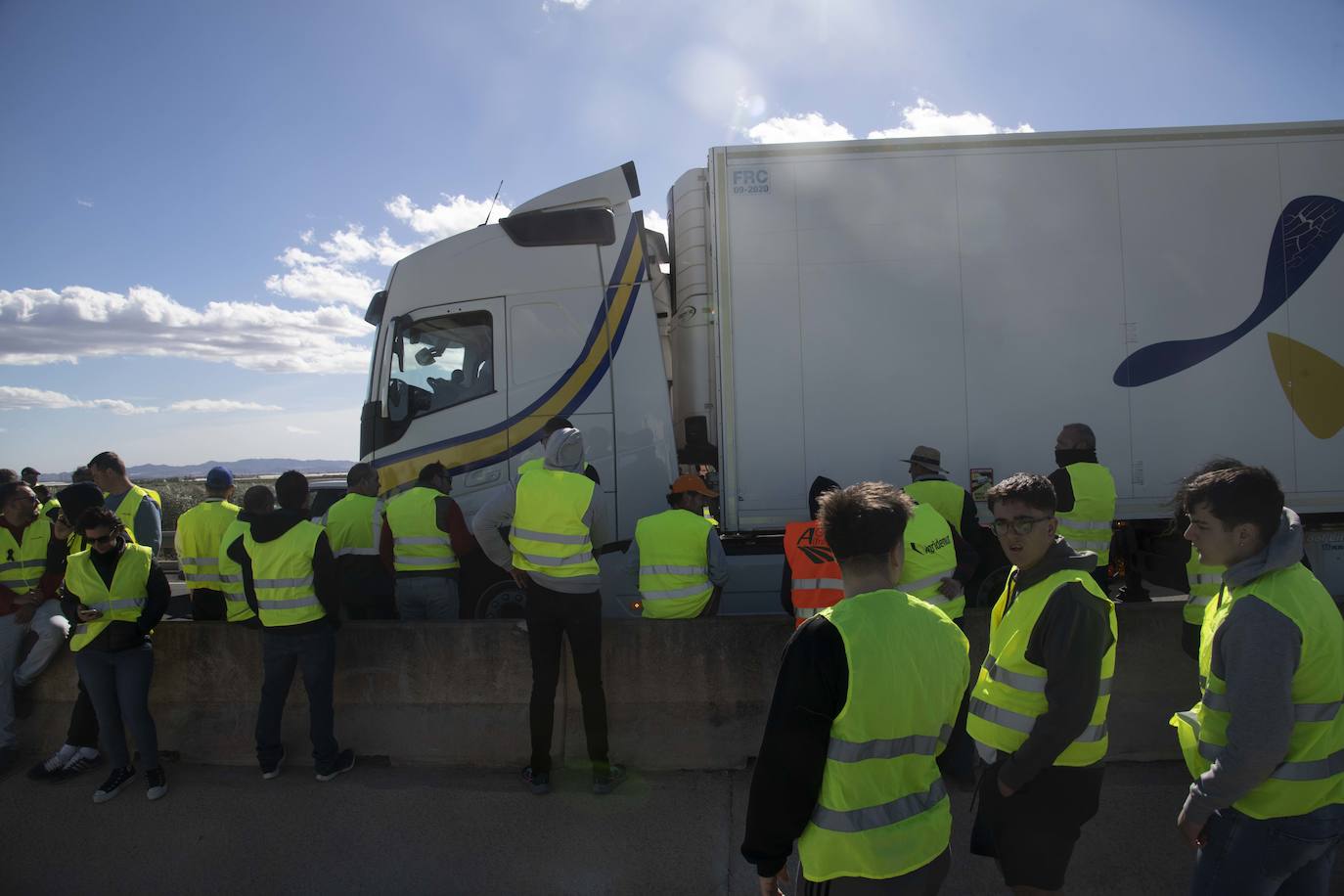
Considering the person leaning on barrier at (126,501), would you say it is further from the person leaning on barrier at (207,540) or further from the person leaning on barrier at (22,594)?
the person leaning on barrier at (22,594)

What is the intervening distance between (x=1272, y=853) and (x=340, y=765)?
13.7ft

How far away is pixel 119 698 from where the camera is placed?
4.34 metres

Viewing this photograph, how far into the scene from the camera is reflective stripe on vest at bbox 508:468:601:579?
167 inches

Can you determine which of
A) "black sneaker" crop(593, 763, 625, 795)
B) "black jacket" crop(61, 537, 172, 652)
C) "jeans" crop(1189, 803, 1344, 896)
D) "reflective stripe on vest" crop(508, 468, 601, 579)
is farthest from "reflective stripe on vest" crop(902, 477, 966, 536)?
"black jacket" crop(61, 537, 172, 652)

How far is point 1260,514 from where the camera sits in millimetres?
2137

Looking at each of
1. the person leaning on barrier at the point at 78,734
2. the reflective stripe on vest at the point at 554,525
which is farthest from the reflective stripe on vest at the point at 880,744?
the person leaning on barrier at the point at 78,734

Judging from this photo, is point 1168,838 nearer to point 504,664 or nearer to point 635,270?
point 504,664

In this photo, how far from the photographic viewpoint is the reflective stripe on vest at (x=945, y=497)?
16.1 feet

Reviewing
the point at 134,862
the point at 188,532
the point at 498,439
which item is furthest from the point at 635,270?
the point at 134,862

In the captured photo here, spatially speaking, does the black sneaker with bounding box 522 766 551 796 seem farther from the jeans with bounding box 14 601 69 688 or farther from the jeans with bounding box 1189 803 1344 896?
the jeans with bounding box 14 601 69 688

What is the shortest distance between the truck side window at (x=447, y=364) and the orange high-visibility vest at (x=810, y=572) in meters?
3.26

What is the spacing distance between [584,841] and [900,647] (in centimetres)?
263

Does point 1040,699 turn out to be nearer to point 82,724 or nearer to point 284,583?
point 284,583

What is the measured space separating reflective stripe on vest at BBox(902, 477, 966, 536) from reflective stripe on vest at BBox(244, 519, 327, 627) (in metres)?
3.57
